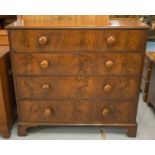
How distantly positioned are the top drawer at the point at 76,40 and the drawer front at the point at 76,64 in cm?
5

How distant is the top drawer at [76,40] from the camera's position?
125 cm

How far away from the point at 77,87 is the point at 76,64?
170 millimetres

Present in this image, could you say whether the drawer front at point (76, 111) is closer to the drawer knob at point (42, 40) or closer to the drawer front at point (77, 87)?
the drawer front at point (77, 87)

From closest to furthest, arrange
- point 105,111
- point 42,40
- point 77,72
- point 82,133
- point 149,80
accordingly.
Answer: point 42,40 → point 77,72 → point 105,111 → point 82,133 → point 149,80

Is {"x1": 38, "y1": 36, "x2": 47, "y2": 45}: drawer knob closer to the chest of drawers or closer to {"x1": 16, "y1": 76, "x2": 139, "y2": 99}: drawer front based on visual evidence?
the chest of drawers

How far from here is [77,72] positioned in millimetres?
1360

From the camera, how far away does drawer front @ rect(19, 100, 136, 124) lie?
1.47m

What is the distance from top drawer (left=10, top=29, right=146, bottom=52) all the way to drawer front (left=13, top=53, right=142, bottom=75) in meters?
0.05

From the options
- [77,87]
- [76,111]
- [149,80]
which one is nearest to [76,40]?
[77,87]

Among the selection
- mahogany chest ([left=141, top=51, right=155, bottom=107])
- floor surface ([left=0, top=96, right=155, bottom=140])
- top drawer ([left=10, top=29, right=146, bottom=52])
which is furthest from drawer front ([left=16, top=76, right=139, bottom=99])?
mahogany chest ([left=141, top=51, right=155, bottom=107])

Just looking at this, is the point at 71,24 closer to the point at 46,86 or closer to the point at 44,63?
the point at 44,63

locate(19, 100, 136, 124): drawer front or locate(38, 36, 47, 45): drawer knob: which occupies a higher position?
locate(38, 36, 47, 45): drawer knob

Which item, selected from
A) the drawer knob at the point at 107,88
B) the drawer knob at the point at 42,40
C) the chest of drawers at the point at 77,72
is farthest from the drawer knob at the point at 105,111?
the drawer knob at the point at 42,40
